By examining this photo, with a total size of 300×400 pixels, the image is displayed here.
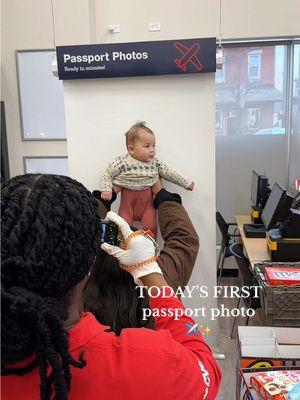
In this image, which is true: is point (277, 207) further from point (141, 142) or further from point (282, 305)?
point (141, 142)

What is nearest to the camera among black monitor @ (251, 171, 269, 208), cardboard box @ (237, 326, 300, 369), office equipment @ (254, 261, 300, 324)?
cardboard box @ (237, 326, 300, 369)

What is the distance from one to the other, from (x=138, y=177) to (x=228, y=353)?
5.13 feet

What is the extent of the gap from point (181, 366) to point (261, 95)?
3988 mm

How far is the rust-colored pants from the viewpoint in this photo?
→ 245cm

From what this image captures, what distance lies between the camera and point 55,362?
26.3 inches

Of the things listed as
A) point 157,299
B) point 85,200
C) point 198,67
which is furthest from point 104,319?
point 198,67

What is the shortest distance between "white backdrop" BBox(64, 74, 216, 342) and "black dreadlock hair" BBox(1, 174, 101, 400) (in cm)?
187

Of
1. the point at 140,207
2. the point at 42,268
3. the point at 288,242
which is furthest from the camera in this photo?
the point at 288,242

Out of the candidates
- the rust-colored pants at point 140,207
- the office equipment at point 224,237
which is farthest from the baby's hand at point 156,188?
the office equipment at point 224,237

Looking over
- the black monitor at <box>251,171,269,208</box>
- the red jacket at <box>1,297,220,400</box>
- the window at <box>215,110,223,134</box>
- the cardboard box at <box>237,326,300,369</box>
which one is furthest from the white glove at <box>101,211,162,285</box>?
the window at <box>215,110,223,134</box>

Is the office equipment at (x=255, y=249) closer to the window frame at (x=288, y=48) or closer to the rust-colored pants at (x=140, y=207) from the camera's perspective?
the rust-colored pants at (x=140, y=207)

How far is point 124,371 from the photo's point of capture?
0.74 m

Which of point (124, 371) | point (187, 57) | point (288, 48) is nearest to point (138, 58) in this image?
point (187, 57)

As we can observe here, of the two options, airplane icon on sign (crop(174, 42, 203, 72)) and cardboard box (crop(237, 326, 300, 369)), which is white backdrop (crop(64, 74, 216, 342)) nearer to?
airplane icon on sign (crop(174, 42, 203, 72))
